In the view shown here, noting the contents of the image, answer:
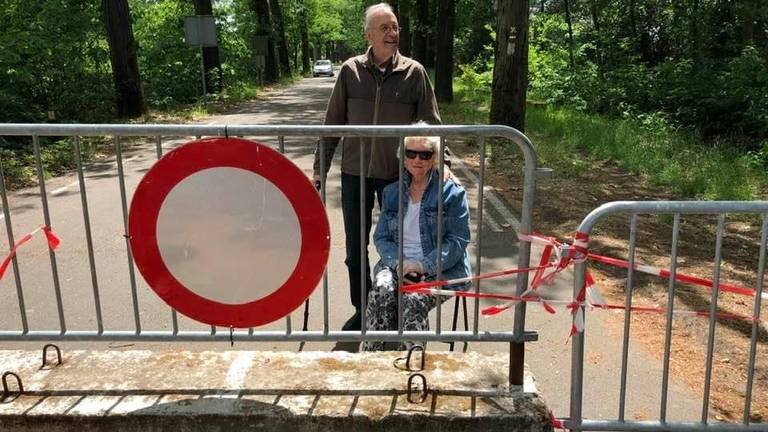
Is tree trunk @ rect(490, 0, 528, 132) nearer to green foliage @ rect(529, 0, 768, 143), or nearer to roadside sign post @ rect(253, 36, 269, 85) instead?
green foliage @ rect(529, 0, 768, 143)

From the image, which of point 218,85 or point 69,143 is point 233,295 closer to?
point 69,143

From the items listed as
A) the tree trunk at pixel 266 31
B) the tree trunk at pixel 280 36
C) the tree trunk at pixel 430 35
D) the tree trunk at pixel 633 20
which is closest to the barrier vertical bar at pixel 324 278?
the tree trunk at pixel 430 35

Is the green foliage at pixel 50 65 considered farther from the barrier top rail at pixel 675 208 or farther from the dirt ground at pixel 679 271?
the barrier top rail at pixel 675 208

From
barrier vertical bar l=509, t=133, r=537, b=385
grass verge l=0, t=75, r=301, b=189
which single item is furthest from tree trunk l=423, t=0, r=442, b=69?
barrier vertical bar l=509, t=133, r=537, b=385

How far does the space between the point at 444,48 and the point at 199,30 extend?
876 centimetres

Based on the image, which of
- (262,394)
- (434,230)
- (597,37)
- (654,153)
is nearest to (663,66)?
(597,37)

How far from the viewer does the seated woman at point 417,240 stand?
11.2ft

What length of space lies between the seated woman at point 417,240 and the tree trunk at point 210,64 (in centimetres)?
2413

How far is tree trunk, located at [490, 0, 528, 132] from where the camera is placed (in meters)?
11.4

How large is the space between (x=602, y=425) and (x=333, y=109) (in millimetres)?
2443

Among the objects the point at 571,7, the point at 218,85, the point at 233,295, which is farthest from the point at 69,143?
the point at 571,7

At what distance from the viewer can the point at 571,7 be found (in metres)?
33.8

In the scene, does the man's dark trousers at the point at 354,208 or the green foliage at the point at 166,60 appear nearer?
the man's dark trousers at the point at 354,208

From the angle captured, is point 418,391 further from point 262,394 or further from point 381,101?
point 381,101
